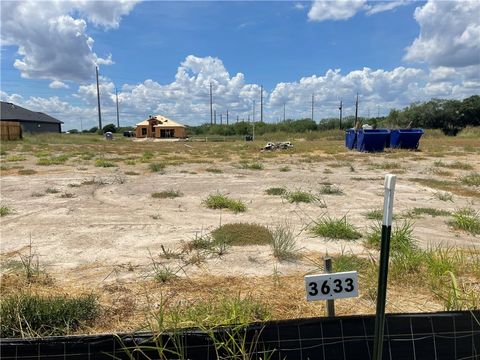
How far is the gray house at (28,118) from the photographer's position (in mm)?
60703

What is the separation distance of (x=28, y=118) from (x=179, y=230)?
6853 centimetres

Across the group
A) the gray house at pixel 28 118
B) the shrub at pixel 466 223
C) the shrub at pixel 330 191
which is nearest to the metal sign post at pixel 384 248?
the shrub at pixel 466 223

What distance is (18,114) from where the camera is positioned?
2506 inches

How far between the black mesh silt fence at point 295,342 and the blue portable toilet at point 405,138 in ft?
74.2

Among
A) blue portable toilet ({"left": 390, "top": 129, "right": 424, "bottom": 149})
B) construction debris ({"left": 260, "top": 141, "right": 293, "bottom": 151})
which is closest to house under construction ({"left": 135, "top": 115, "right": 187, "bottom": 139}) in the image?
construction debris ({"left": 260, "top": 141, "right": 293, "bottom": 151})

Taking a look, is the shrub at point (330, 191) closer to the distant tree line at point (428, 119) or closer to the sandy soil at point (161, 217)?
the sandy soil at point (161, 217)

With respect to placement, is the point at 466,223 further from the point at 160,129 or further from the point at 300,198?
the point at 160,129

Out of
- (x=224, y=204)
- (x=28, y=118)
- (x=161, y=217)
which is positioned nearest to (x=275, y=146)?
(x=224, y=204)

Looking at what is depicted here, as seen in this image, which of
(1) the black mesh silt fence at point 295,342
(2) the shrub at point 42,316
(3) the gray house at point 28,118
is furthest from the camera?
(3) the gray house at point 28,118

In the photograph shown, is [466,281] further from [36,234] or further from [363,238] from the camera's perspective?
[36,234]

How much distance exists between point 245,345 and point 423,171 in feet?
43.0

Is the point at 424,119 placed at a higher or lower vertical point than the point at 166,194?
higher

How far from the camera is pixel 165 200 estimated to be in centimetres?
844

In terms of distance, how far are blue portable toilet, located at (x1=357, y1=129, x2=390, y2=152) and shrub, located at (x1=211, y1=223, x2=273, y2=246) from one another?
1826 cm
